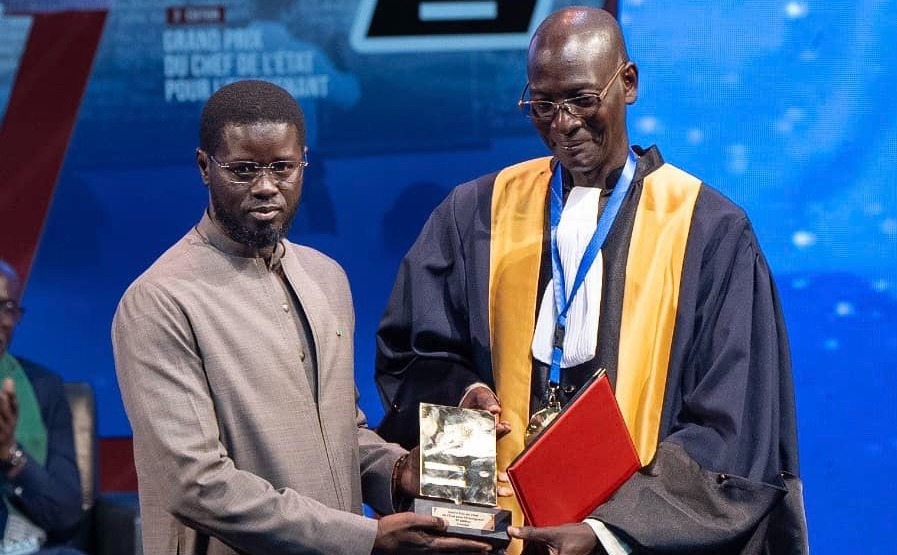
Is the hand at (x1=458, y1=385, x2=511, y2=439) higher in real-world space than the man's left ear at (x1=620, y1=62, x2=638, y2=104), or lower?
lower

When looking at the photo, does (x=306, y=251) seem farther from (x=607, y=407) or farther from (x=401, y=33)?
(x=401, y=33)

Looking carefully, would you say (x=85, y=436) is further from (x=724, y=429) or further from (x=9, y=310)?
(x=724, y=429)

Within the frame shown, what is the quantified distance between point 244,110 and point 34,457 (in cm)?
246

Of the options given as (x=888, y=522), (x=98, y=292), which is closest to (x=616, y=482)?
(x=888, y=522)

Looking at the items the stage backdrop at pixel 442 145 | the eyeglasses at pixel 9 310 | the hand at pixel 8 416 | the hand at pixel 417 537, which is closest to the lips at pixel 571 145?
the hand at pixel 417 537

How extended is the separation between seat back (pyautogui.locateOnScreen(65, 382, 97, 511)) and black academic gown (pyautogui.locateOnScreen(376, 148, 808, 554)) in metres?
2.08

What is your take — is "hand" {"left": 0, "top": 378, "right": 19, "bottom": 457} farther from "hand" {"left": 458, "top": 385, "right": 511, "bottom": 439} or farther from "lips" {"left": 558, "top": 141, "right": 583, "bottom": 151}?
"lips" {"left": 558, "top": 141, "right": 583, "bottom": 151}

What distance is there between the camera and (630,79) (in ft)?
11.1

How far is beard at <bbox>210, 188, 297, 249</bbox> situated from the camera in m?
2.97

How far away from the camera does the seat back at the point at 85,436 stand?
5246 millimetres

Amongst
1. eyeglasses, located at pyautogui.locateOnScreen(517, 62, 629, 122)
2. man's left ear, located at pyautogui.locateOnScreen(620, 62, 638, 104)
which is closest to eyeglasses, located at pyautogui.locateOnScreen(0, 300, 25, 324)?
eyeglasses, located at pyautogui.locateOnScreen(517, 62, 629, 122)

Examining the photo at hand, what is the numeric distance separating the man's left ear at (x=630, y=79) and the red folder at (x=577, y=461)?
746mm

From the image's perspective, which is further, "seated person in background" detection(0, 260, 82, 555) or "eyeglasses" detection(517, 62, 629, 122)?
"seated person in background" detection(0, 260, 82, 555)

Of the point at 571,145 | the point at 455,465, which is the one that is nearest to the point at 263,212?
the point at 455,465
